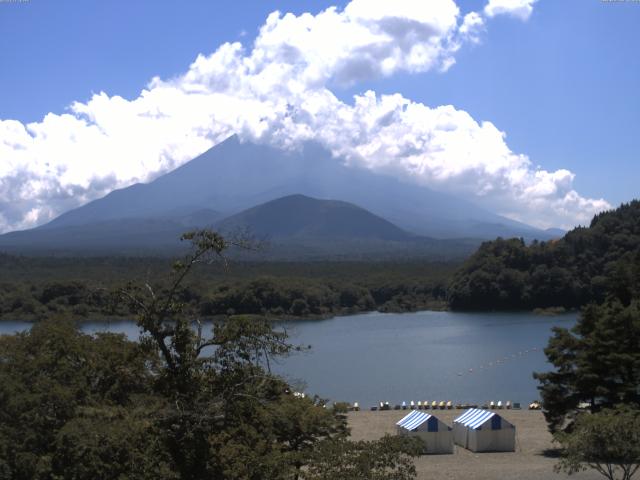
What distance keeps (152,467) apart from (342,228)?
156836 mm

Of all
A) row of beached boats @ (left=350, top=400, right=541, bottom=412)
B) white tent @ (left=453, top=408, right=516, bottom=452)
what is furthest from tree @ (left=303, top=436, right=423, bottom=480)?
row of beached boats @ (left=350, top=400, right=541, bottom=412)

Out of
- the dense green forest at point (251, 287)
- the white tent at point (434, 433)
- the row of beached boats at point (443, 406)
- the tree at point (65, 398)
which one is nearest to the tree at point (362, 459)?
the tree at point (65, 398)

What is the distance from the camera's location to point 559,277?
49062 mm

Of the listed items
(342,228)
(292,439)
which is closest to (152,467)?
(292,439)

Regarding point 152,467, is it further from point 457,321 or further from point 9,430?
point 457,321

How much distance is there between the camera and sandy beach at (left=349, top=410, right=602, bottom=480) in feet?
42.4

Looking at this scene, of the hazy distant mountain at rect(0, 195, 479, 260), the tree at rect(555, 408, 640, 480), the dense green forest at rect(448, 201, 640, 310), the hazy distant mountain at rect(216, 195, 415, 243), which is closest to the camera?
the tree at rect(555, 408, 640, 480)

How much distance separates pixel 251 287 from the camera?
1864 inches

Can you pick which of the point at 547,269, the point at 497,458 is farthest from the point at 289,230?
the point at 497,458

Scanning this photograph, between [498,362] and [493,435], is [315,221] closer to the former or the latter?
[498,362]

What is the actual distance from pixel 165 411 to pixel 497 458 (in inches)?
371

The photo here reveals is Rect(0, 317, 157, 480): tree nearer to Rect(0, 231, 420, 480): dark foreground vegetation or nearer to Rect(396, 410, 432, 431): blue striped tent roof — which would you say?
Rect(0, 231, 420, 480): dark foreground vegetation

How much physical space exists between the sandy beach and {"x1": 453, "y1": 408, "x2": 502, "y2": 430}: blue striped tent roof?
0.50 m

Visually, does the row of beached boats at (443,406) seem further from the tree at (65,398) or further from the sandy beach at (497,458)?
the tree at (65,398)
